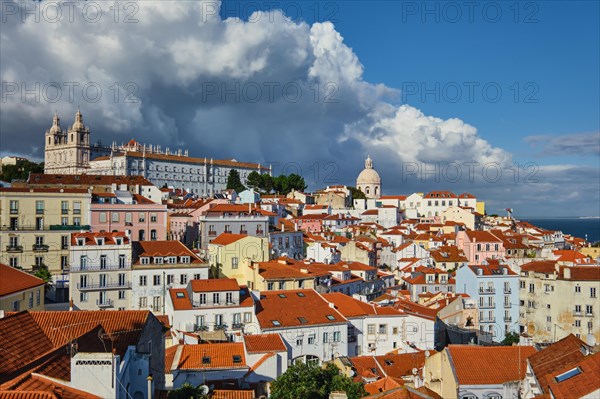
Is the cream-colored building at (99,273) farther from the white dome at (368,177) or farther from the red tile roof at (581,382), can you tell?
the white dome at (368,177)

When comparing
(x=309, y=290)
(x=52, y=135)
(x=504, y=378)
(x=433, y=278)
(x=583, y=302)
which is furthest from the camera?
(x=52, y=135)

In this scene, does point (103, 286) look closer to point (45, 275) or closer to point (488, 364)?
point (45, 275)

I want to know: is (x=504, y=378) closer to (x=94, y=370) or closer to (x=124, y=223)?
(x=94, y=370)

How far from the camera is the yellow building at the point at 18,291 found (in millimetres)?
31911

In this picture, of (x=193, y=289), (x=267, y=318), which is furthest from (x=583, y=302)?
(x=193, y=289)

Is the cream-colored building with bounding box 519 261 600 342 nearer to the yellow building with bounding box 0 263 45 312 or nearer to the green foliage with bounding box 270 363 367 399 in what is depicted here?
the green foliage with bounding box 270 363 367 399

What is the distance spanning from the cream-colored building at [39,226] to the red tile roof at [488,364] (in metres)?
40.5

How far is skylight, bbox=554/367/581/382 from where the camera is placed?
18219mm

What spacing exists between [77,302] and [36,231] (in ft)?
48.7

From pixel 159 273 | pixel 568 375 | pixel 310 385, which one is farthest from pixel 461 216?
pixel 568 375

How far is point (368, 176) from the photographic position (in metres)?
184

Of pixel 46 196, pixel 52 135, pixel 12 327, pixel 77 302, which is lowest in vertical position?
pixel 77 302

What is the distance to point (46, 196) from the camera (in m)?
56.4

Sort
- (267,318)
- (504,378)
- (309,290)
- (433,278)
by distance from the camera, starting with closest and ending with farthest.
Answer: (504,378) < (267,318) < (309,290) < (433,278)
